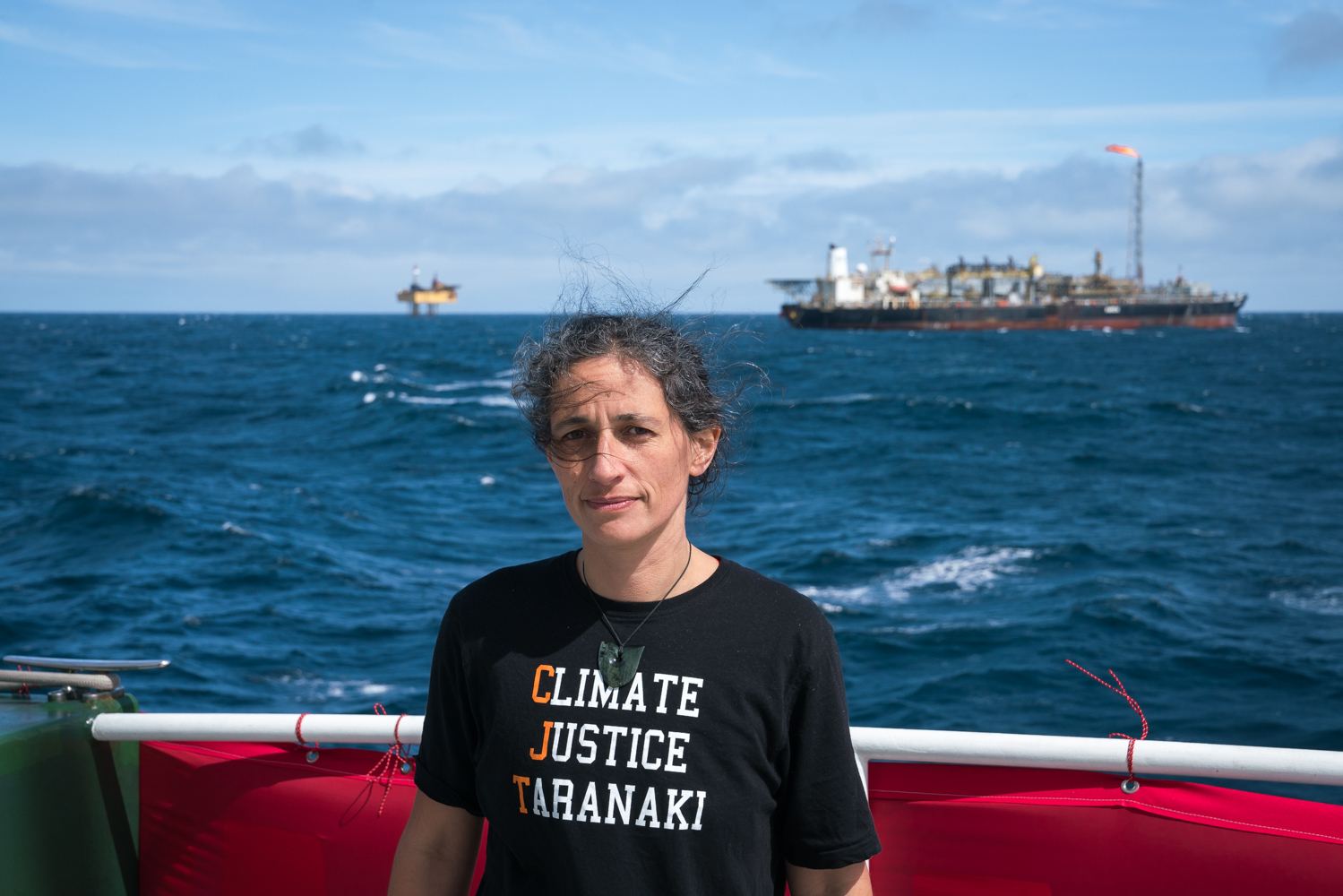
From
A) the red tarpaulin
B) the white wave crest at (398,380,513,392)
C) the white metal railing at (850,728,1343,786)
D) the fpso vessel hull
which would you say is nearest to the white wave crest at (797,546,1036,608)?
the red tarpaulin

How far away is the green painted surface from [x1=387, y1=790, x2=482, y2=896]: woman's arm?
1076mm

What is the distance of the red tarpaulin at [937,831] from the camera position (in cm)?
189

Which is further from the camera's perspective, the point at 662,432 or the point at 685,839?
the point at 662,432

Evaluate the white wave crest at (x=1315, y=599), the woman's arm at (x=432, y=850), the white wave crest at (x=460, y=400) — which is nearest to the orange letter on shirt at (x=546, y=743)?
the woman's arm at (x=432, y=850)

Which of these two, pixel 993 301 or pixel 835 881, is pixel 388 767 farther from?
pixel 993 301

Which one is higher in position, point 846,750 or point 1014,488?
point 846,750

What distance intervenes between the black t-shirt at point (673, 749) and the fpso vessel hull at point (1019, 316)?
8546cm

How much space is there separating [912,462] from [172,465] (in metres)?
15.7

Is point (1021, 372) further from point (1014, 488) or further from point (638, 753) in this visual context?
point (638, 753)

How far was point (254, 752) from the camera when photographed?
2432mm

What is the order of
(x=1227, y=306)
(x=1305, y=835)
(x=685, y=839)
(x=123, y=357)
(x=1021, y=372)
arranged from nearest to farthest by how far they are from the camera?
(x=685, y=839) → (x=1305, y=835) → (x=1021, y=372) → (x=123, y=357) → (x=1227, y=306)

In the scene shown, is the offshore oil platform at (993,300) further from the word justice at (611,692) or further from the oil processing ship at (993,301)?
the word justice at (611,692)

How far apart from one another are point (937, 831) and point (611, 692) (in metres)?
0.85

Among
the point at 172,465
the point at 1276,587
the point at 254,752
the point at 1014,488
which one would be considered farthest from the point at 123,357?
the point at 254,752
